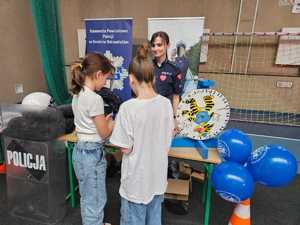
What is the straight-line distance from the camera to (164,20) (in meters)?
2.87

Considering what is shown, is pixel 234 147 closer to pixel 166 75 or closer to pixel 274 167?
pixel 274 167

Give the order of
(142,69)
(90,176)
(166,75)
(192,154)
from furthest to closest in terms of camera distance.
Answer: (166,75)
(192,154)
(90,176)
(142,69)

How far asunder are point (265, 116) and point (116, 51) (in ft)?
7.05

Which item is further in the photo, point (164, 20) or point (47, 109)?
point (164, 20)

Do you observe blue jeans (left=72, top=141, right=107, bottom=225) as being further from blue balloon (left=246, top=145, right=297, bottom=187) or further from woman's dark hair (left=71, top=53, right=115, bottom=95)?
blue balloon (left=246, top=145, right=297, bottom=187)

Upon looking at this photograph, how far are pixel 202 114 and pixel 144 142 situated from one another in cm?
55

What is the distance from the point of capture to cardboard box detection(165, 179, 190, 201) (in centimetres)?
185

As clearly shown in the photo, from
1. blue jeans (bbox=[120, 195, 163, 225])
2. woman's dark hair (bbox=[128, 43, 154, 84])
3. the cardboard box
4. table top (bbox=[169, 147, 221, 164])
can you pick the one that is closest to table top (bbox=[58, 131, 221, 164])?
table top (bbox=[169, 147, 221, 164])

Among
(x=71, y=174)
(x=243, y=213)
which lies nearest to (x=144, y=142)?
(x=243, y=213)

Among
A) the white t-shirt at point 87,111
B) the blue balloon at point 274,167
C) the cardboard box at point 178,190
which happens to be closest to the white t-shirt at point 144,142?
the white t-shirt at point 87,111

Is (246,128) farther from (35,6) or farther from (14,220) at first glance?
(35,6)

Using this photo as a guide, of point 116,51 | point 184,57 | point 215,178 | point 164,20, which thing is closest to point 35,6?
point 116,51

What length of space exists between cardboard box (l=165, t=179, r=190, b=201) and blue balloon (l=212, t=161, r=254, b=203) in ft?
1.81

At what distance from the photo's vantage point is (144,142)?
108 cm
